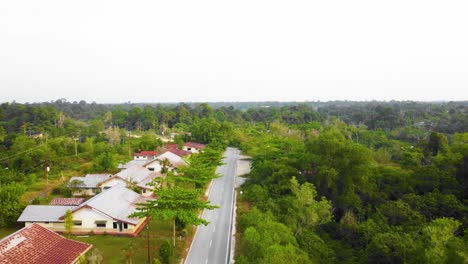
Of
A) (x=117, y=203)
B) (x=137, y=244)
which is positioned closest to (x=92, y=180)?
(x=117, y=203)

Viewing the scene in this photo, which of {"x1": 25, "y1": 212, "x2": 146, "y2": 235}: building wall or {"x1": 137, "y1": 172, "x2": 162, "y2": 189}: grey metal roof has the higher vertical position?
{"x1": 137, "y1": 172, "x2": 162, "y2": 189}: grey metal roof

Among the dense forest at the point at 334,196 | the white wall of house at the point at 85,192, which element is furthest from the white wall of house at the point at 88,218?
the white wall of house at the point at 85,192

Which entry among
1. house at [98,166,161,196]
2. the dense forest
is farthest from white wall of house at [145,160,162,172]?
house at [98,166,161,196]

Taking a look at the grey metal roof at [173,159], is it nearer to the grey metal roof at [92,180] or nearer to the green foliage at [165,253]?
the grey metal roof at [92,180]

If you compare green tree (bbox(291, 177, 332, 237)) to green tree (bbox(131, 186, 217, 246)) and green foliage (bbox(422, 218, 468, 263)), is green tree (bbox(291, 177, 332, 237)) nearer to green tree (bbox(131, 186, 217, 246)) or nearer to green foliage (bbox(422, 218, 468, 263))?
green foliage (bbox(422, 218, 468, 263))

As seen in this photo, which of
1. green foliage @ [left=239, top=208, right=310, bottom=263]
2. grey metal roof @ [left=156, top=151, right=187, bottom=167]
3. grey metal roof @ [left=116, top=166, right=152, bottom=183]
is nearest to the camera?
green foliage @ [left=239, top=208, right=310, bottom=263]

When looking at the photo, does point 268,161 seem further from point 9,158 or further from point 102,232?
point 9,158

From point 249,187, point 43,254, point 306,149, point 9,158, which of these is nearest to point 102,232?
point 43,254
